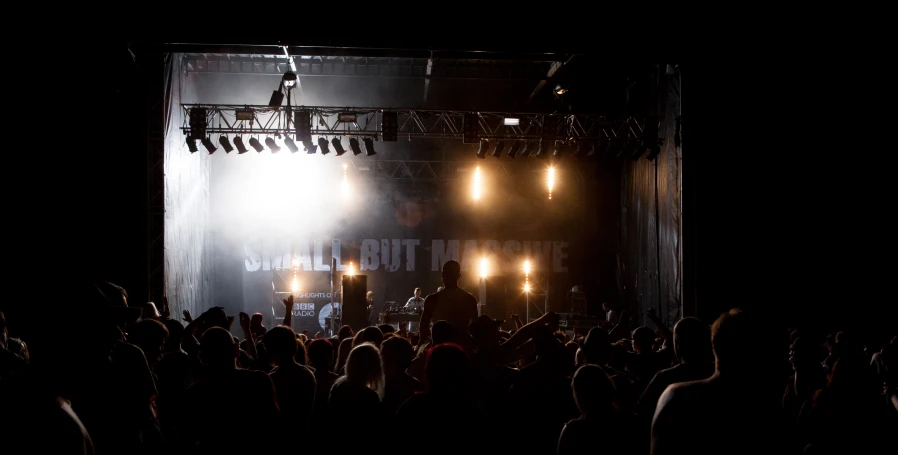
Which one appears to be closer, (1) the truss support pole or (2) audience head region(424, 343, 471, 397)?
(2) audience head region(424, 343, 471, 397)

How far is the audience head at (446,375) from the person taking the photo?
272cm

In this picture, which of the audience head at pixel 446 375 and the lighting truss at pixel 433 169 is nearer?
the audience head at pixel 446 375

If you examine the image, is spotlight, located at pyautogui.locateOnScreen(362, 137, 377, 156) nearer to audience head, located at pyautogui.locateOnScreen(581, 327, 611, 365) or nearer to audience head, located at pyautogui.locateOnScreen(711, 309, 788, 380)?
audience head, located at pyautogui.locateOnScreen(581, 327, 611, 365)

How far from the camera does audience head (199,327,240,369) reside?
3.25 meters

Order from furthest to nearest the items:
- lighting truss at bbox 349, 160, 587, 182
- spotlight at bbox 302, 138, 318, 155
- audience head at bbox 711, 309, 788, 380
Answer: lighting truss at bbox 349, 160, 587, 182 → spotlight at bbox 302, 138, 318, 155 → audience head at bbox 711, 309, 788, 380

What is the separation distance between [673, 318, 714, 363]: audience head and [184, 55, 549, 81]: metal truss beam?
44.1 feet

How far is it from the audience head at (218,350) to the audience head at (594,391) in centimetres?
168

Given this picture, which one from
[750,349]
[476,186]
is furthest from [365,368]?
[476,186]

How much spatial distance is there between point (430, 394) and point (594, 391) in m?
0.74

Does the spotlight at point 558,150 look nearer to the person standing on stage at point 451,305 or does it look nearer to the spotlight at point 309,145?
the spotlight at point 309,145

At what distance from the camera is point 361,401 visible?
309 centimetres

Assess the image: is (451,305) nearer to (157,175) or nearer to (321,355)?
(321,355)

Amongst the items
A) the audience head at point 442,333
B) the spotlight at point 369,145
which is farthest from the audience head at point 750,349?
the spotlight at point 369,145

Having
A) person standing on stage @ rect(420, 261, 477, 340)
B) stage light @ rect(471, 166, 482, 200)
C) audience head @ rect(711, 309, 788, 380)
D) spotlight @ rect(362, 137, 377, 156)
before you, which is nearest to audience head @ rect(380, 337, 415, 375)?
person standing on stage @ rect(420, 261, 477, 340)
